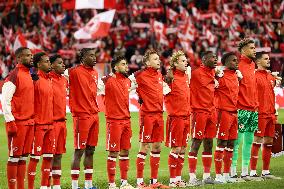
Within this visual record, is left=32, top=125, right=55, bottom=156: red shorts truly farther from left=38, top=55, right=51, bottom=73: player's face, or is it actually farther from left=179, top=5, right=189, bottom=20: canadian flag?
left=179, top=5, right=189, bottom=20: canadian flag

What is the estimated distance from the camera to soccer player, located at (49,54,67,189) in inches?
692

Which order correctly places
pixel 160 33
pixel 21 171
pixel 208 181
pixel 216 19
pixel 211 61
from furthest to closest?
pixel 216 19 < pixel 160 33 < pixel 211 61 < pixel 208 181 < pixel 21 171

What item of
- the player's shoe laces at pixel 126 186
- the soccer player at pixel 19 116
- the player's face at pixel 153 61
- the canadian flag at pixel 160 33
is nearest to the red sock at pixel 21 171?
the soccer player at pixel 19 116

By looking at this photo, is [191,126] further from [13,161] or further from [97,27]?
[97,27]

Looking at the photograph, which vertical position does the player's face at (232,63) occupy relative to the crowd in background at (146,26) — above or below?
below

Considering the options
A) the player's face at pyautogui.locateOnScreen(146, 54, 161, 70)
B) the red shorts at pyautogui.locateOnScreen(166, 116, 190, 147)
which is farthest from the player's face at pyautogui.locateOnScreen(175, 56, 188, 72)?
the red shorts at pyautogui.locateOnScreen(166, 116, 190, 147)

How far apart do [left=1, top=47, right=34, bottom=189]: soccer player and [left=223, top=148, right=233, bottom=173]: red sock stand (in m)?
4.62

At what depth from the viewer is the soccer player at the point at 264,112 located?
67.2 ft

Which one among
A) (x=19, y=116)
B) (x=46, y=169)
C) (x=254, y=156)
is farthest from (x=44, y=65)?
(x=254, y=156)

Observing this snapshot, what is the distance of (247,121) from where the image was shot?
2025 cm

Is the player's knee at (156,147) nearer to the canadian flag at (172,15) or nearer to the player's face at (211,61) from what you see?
the player's face at (211,61)

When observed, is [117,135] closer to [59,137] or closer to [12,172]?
[59,137]

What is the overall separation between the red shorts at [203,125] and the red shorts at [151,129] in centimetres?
83

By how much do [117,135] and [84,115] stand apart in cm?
77
